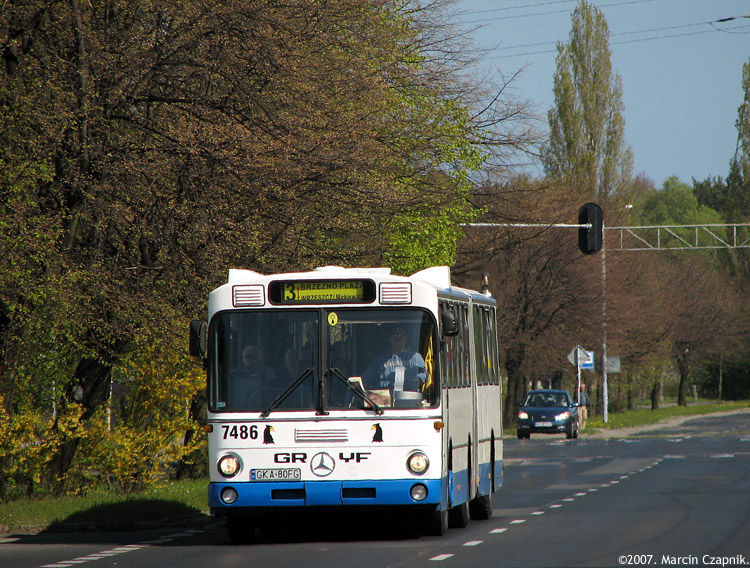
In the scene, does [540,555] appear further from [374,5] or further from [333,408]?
[374,5]

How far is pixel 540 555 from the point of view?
1294 cm

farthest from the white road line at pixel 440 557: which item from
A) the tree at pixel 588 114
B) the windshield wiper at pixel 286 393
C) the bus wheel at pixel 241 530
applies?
the tree at pixel 588 114

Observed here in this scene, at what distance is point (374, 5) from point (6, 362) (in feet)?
32.9

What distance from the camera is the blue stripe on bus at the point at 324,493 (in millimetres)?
14039

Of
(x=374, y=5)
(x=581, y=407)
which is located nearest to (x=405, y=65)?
→ (x=374, y=5)

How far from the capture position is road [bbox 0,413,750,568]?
1276 cm

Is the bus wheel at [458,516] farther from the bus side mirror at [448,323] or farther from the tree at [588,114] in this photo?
the tree at [588,114]

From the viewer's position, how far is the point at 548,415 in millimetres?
46875

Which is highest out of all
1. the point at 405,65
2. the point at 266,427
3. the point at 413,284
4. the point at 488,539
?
the point at 405,65

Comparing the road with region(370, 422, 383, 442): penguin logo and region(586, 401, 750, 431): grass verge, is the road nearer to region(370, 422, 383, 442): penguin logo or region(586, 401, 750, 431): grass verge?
region(370, 422, 383, 442): penguin logo

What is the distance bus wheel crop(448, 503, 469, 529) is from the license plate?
2986 millimetres

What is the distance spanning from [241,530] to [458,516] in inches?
113

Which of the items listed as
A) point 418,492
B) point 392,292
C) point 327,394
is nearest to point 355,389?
point 327,394

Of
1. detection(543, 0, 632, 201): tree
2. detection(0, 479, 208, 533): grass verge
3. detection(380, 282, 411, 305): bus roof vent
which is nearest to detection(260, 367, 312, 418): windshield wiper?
detection(380, 282, 411, 305): bus roof vent
